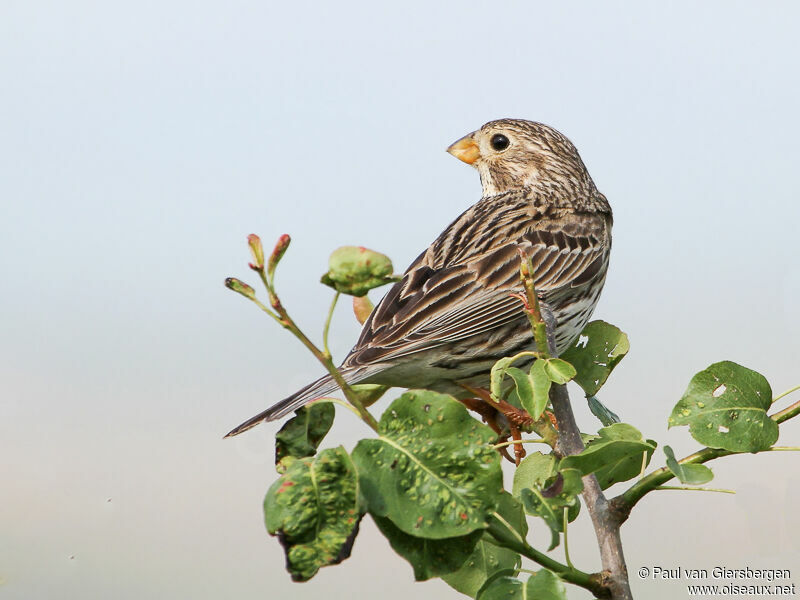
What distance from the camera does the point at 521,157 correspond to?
21.1 feet

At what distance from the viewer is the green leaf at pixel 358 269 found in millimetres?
2012

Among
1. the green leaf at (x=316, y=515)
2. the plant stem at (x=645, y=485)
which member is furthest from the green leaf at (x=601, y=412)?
the green leaf at (x=316, y=515)

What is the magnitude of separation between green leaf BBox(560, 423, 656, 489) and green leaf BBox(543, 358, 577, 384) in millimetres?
202

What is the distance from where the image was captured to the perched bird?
4.33 m

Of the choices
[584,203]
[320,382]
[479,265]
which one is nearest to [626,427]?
[320,382]

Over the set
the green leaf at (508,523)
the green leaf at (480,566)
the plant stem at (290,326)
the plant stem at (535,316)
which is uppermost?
the plant stem at (290,326)

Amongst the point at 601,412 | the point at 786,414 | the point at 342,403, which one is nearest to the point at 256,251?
the point at 342,403

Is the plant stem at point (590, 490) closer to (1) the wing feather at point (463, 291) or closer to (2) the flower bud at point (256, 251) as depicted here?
(2) the flower bud at point (256, 251)

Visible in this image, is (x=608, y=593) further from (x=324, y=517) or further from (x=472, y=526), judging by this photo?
(x=324, y=517)

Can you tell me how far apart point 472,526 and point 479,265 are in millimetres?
3028

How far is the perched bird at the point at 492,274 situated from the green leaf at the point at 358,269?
3.52 feet

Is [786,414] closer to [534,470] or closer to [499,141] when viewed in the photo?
[534,470]

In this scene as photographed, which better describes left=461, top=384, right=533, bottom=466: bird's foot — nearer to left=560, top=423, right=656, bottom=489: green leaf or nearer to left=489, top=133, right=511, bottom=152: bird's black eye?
left=560, top=423, right=656, bottom=489: green leaf

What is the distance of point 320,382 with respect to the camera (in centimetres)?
354
